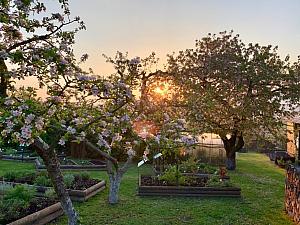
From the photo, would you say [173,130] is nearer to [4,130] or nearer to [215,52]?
[4,130]

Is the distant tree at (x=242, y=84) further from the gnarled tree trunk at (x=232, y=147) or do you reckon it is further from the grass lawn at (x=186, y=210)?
the grass lawn at (x=186, y=210)

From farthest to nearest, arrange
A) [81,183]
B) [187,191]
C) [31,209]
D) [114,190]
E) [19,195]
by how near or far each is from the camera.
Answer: [81,183]
[187,191]
[114,190]
[19,195]
[31,209]

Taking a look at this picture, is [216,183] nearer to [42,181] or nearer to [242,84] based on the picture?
[42,181]

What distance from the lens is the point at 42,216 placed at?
22.0 feet

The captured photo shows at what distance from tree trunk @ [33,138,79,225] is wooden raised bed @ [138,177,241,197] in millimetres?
4574

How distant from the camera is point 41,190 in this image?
8.98 meters

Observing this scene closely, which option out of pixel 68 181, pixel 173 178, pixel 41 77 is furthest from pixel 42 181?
pixel 41 77

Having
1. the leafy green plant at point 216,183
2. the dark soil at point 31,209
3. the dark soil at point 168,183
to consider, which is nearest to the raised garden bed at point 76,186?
the dark soil at point 31,209

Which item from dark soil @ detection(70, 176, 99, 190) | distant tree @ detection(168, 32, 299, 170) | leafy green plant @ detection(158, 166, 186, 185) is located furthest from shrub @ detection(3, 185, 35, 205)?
distant tree @ detection(168, 32, 299, 170)

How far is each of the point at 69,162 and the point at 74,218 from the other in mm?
10740

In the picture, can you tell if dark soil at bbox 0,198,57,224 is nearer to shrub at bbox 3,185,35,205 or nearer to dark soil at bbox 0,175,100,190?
shrub at bbox 3,185,35,205

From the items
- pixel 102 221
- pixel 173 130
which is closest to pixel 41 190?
pixel 102 221

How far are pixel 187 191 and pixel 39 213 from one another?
4.52 metres

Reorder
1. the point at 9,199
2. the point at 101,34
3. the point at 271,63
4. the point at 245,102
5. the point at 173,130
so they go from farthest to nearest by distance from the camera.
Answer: the point at 271,63 < the point at 245,102 < the point at 101,34 < the point at 173,130 < the point at 9,199
